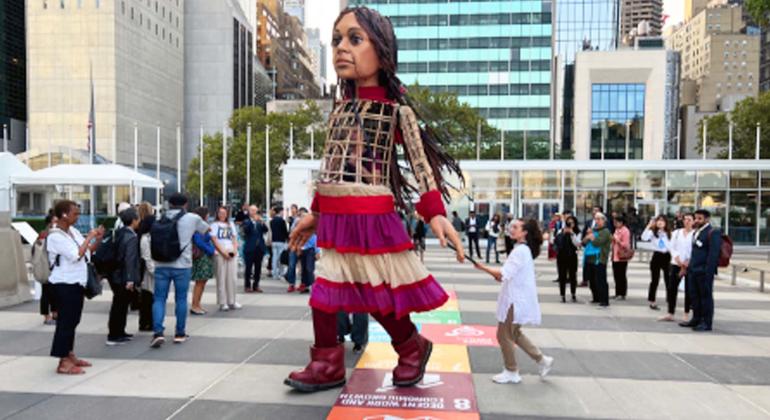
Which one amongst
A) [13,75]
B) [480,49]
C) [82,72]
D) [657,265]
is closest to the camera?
[657,265]

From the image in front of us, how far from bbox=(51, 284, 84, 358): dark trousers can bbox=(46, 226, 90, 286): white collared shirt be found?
0.07 meters

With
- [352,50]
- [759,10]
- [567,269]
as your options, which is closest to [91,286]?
[352,50]

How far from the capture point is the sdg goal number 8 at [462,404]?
169 inches

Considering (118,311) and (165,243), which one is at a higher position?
(165,243)

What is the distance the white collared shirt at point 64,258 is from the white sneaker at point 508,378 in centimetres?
379

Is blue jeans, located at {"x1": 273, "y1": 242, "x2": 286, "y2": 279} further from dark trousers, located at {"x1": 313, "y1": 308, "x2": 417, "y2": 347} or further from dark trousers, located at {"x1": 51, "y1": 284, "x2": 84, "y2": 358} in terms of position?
dark trousers, located at {"x1": 313, "y1": 308, "x2": 417, "y2": 347}

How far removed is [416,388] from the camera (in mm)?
4637

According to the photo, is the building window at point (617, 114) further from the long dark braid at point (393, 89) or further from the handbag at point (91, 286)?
the handbag at point (91, 286)

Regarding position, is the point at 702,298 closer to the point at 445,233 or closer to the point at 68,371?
the point at 445,233

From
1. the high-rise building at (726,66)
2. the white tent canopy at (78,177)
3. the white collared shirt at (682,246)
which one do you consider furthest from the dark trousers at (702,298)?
the high-rise building at (726,66)

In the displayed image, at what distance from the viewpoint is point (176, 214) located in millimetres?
6430

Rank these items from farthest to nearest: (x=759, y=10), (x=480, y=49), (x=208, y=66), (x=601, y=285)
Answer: (x=480, y=49)
(x=208, y=66)
(x=759, y=10)
(x=601, y=285)

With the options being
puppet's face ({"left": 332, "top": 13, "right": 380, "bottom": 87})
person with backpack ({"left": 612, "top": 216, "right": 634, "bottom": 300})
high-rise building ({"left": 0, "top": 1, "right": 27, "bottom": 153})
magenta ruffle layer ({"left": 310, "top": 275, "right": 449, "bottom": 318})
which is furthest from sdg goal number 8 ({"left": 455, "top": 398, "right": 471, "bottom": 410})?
high-rise building ({"left": 0, "top": 1, "right": 27, "bottom": 153})

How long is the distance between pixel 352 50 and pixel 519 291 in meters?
2.38
